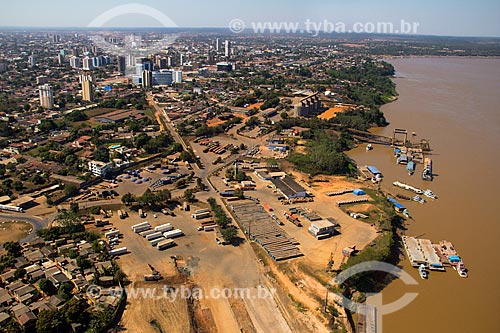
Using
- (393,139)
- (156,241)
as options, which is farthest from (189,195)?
(393,139)

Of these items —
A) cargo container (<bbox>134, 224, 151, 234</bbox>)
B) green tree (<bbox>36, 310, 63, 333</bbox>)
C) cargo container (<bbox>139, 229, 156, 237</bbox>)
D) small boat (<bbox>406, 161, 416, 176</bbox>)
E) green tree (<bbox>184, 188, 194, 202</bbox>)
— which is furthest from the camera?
small boat (<bbox>406, 161, 416, 176</bbox>)

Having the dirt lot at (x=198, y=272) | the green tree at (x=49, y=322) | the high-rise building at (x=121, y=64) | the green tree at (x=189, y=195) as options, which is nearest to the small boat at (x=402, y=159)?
the green tree at (x=189, y=195)

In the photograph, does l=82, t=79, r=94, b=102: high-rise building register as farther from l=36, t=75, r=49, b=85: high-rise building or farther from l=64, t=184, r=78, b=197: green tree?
l=64, t=184, r=78, b=197: green tree

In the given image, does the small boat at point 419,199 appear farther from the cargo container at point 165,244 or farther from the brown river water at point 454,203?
the cargo container at point 165,244

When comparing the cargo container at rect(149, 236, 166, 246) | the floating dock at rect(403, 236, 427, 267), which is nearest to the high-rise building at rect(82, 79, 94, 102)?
the cargo container at rect(149, 236, 166, 246)

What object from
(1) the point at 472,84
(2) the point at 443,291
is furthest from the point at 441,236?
(1) the point at 472,84

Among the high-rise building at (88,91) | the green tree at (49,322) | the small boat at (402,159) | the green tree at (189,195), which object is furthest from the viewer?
the high-rise building at (88,91)

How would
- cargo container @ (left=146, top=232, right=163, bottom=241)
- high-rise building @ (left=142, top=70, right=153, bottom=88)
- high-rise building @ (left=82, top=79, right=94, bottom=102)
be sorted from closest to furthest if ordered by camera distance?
cargo container @ (left=146, top=232, right=163, bottom=241)
high-rise building @ (left=82, top=79, right=94, bottom=102)
high-rise building @ (left=142, top=70, right=153, bottom=88)

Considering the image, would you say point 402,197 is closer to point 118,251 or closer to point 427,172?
point 427,172
